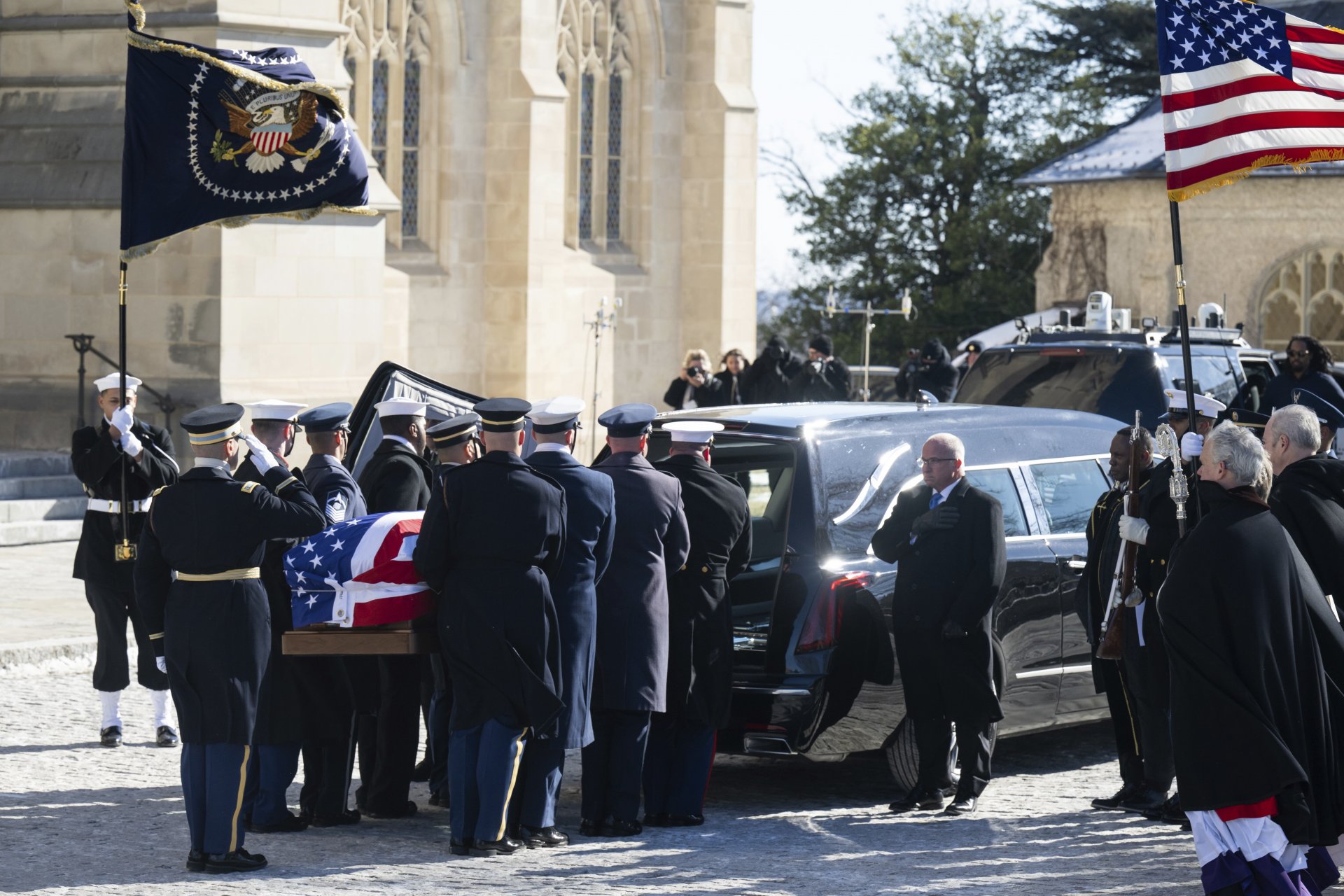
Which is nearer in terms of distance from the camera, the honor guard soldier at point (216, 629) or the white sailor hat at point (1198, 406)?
the honor guard soldier at point (216, 629)

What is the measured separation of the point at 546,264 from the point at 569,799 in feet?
62.6

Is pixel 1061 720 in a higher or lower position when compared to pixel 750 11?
lower

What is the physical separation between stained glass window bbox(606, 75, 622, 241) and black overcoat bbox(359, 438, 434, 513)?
21037 millimetres

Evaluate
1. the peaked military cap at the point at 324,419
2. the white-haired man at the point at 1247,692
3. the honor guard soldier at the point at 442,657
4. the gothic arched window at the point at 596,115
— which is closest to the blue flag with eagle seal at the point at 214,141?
the peaked military cap at the point at 324,419

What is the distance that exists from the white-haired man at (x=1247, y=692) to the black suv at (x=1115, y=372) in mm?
8002

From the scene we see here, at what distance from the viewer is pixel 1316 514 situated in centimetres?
750

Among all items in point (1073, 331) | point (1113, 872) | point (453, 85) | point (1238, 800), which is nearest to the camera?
point (1238, 800)

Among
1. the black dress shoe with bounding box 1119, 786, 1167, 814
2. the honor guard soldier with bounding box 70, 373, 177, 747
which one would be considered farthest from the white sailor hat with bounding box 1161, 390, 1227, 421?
the honor guard soldier with bounding box 70, 373, 177, 747

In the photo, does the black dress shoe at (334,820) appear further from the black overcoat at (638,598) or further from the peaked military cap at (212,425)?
the peaked military cap at (212,425)

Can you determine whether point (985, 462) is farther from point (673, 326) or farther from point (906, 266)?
point (906, 266)

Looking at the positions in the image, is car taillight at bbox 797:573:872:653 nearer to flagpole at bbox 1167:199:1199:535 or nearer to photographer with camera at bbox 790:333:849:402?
flagpole at bbox 1167:199:1199:535

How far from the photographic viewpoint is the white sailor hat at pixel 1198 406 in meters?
9.47

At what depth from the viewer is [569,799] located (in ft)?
30.3

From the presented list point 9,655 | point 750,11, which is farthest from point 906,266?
point 9,655
